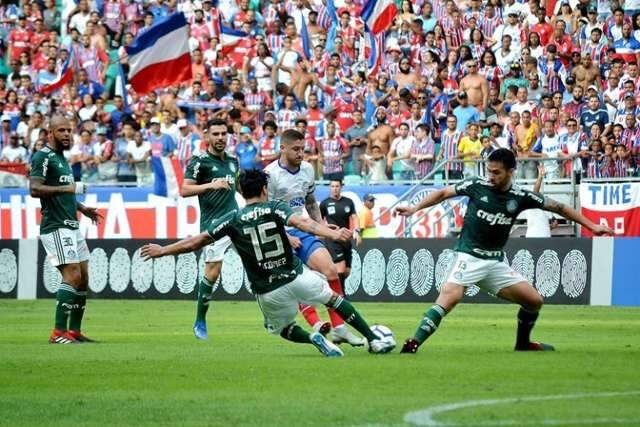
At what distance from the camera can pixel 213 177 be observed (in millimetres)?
16797

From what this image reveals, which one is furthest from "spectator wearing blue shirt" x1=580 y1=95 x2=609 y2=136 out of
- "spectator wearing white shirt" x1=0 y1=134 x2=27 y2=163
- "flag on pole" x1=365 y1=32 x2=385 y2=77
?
"spectator wearing white shirt" x1=0 y1=134 x2=27 y2=163

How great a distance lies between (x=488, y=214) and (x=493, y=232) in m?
0.19

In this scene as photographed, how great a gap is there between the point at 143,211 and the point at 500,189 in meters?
18.6

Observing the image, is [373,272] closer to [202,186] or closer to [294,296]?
[202,186]

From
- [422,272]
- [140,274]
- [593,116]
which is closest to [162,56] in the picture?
[140,274]

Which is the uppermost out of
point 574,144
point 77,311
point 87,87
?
point 87,87

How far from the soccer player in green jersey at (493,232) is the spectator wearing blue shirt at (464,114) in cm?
1475

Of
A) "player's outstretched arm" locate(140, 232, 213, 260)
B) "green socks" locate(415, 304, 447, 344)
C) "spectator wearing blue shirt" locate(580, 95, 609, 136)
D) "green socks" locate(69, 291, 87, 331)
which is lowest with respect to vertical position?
"green socks" locate(69, 291, 87, 331)

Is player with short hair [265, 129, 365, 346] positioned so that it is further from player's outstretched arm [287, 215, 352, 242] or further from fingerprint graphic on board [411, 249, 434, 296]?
fingerprint graphic on board [411, 249, 434, 296]

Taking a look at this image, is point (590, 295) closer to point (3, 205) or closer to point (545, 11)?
point (545, 11)

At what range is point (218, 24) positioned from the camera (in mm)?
34719

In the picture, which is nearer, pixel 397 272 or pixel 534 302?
pixel 534 302

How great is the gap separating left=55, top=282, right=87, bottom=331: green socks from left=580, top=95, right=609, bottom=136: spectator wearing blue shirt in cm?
1367

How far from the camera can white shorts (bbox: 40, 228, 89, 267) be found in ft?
51.1
